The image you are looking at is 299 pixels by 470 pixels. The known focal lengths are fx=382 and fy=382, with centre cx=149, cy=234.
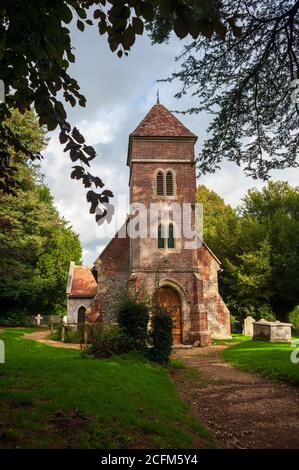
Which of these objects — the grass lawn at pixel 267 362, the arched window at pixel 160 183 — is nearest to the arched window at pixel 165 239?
the arched window at pixel 160 183

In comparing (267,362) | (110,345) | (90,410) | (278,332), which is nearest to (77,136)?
(90,410)

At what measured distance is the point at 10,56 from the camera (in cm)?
416

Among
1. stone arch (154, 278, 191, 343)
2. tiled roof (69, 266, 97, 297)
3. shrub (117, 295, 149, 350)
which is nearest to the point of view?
shrub (117, 295, 149, 350)

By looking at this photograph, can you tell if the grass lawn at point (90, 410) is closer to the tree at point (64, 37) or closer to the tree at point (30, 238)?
the tree at point (64, 37)

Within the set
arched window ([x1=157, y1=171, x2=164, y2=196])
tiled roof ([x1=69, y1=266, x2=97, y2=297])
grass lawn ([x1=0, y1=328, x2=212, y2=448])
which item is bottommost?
grass lawn ([x1=0, y1=328, x2=212, y2=448])

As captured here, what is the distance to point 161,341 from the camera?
14039mm

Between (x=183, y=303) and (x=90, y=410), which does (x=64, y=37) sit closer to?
(x=90, y=410)

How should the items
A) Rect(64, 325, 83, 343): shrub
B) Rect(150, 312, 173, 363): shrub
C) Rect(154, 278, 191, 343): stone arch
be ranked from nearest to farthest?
Rect(150, 312, 173, 363): shrub → Rect(64, 325, 83, 343): shrub → Rect(154, 278, 191, 343): stone arch

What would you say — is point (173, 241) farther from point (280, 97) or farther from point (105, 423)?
point (105, 423)

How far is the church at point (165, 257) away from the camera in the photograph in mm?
21781

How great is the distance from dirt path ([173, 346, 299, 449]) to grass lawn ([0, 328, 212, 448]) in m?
0.57

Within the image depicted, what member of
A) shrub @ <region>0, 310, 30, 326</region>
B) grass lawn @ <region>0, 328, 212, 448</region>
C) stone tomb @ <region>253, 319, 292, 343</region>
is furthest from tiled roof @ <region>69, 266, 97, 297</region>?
grass lawn @ <region>0, 328, 212, 448</region>

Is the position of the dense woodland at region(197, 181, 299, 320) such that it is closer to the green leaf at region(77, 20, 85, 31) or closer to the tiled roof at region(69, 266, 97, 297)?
the tiled roof at region(69, 266, 97, 297)

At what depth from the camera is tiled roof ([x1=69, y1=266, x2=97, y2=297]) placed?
32.5 meters
